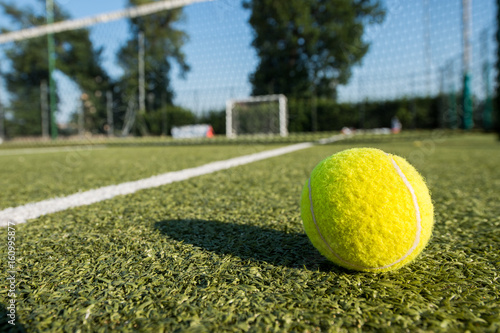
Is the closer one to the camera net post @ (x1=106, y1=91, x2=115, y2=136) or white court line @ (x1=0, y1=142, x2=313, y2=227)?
white court line @ (x1=0, y1=142, x2=313, y2=227)

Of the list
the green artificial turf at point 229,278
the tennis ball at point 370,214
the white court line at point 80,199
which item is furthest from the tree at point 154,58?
the tennis ball at point 370,214

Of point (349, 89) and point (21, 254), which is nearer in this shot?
point (21, 254)

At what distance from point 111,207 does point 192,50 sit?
10796 mm

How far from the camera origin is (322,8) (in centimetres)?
1698

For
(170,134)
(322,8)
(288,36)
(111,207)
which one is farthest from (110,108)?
(111,207)

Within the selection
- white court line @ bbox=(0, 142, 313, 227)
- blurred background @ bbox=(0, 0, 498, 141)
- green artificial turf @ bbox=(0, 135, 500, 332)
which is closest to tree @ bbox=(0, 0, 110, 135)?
blurred background @ bbox=(0, 0, 498, 141)

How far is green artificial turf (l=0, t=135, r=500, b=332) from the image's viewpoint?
0.86 m

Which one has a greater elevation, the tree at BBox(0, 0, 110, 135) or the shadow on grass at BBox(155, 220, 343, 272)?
the tree at BBox(0, 0, 110, 135)

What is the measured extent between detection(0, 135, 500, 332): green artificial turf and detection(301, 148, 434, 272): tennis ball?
0.27ft

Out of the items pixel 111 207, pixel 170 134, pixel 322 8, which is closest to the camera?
pixel 111 207

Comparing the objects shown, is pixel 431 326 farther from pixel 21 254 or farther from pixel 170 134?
pixel 170 134

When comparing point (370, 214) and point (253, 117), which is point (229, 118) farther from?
point (370, 214)

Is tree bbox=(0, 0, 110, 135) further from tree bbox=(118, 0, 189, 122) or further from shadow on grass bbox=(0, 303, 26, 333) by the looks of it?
shadow on grass bbox=(0, 303, 26, 333)

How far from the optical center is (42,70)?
27.1 metres
